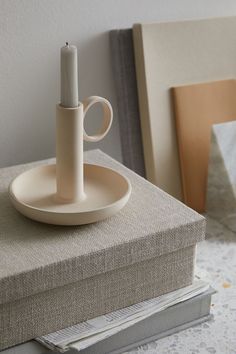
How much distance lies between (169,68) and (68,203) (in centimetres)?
33

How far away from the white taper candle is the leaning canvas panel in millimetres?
306

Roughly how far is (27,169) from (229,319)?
31cm

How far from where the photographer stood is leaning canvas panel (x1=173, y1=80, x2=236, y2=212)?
40.6 inches

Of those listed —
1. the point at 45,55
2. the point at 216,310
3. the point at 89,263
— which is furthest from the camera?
the point at 45,55

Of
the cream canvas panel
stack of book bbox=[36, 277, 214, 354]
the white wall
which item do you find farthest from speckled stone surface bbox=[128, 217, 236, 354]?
the white wall

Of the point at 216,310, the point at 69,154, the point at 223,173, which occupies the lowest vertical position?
the point at 216,310

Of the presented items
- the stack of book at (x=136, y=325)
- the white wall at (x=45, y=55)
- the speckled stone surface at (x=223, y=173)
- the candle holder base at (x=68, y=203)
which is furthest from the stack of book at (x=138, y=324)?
the white wall at (x=45, y=55)

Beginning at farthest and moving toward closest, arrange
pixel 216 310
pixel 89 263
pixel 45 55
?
pixel 45 55 < pixel 216 310 < pixel 89 263

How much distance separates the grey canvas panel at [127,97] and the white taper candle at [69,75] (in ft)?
0.91

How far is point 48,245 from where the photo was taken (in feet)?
2.36

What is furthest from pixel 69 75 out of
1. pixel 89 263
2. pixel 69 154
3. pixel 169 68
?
pixel 169 68

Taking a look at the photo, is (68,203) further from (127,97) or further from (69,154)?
(127,97)

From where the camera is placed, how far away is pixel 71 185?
79 centimetres

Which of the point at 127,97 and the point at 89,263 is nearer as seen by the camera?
the point at 89,263
